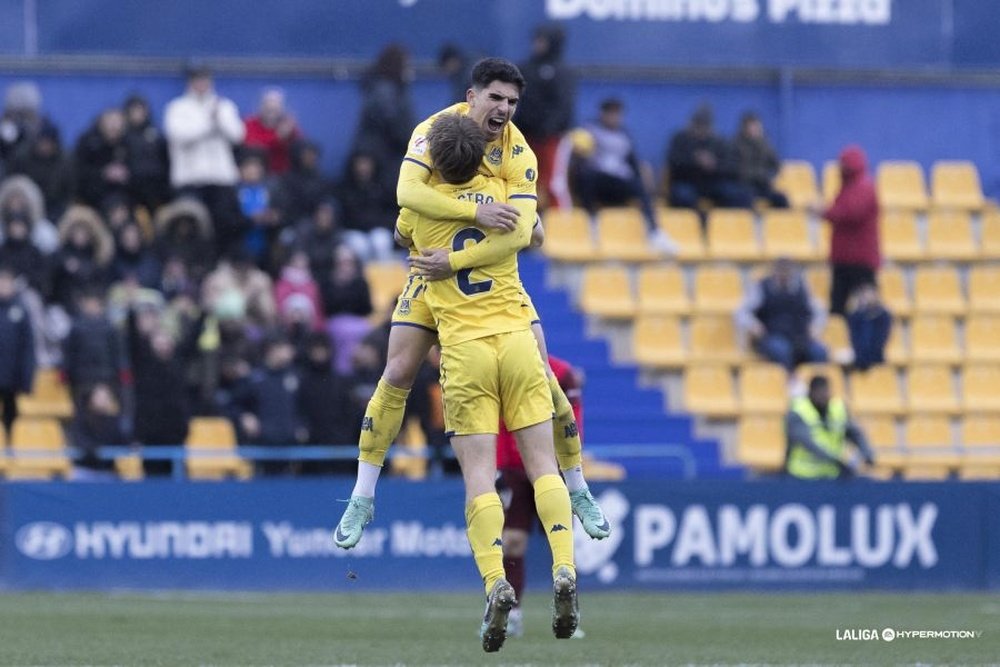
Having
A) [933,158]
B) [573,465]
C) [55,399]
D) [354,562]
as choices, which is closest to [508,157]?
[573,465]

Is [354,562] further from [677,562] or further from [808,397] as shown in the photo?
[808,397]

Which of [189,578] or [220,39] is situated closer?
[189,578]

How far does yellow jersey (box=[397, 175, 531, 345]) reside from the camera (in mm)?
9320

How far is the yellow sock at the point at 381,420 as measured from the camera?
9750 millimetres

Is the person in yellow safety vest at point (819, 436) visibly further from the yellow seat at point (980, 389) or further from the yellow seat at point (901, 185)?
the yellow seat at point (901, 185)

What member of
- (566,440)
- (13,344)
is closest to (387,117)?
(13,344)

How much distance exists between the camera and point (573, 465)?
33.0ft

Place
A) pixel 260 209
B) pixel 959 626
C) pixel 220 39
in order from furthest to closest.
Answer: pixel 220 39, pixel 260 209, pixel 959 626

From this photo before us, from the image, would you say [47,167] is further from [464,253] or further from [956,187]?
[464,253]

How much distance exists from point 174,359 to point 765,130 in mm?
8726

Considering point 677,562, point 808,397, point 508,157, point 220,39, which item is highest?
point 220,39

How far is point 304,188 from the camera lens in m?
20.4

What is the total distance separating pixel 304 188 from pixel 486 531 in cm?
1151

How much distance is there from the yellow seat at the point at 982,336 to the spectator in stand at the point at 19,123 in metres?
9.64
